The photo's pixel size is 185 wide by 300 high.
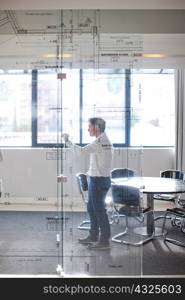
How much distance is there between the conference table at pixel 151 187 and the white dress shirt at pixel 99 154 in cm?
25

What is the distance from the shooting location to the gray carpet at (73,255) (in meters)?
3.23

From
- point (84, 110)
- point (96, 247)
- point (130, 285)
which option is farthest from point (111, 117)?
point (130, 285)

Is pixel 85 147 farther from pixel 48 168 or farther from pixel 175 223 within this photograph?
pixel 175 223

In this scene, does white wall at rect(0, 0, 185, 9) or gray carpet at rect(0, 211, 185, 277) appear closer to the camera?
white wall at rect(0, 0, 185, 9)

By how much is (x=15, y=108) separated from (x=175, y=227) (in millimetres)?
2944

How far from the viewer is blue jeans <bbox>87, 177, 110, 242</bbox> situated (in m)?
3.70

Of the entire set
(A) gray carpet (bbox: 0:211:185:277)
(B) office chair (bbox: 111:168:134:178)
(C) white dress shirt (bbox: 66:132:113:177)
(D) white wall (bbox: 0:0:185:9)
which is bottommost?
(A) gray carpet (bbox: 0:211:185:277)

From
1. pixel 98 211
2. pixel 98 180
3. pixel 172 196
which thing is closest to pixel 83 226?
pixel 98 211

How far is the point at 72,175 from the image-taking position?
381 centimetres

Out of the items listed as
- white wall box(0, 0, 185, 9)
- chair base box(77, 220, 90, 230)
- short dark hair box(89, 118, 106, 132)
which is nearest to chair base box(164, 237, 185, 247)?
chair base box(77, 220, 90, 230)

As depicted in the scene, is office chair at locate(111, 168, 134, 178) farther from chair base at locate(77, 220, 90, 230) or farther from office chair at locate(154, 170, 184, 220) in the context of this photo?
office chair at locate(154, 170, 184, 220)

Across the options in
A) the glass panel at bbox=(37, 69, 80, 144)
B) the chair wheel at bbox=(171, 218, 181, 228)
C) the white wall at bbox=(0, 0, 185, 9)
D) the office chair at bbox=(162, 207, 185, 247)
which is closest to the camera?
the white wall at bbox=(0, 0, 185, 9)

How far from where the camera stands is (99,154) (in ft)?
12.2

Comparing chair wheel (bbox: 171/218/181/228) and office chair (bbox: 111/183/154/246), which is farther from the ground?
office chair (bbox: 111/183/154/246)
